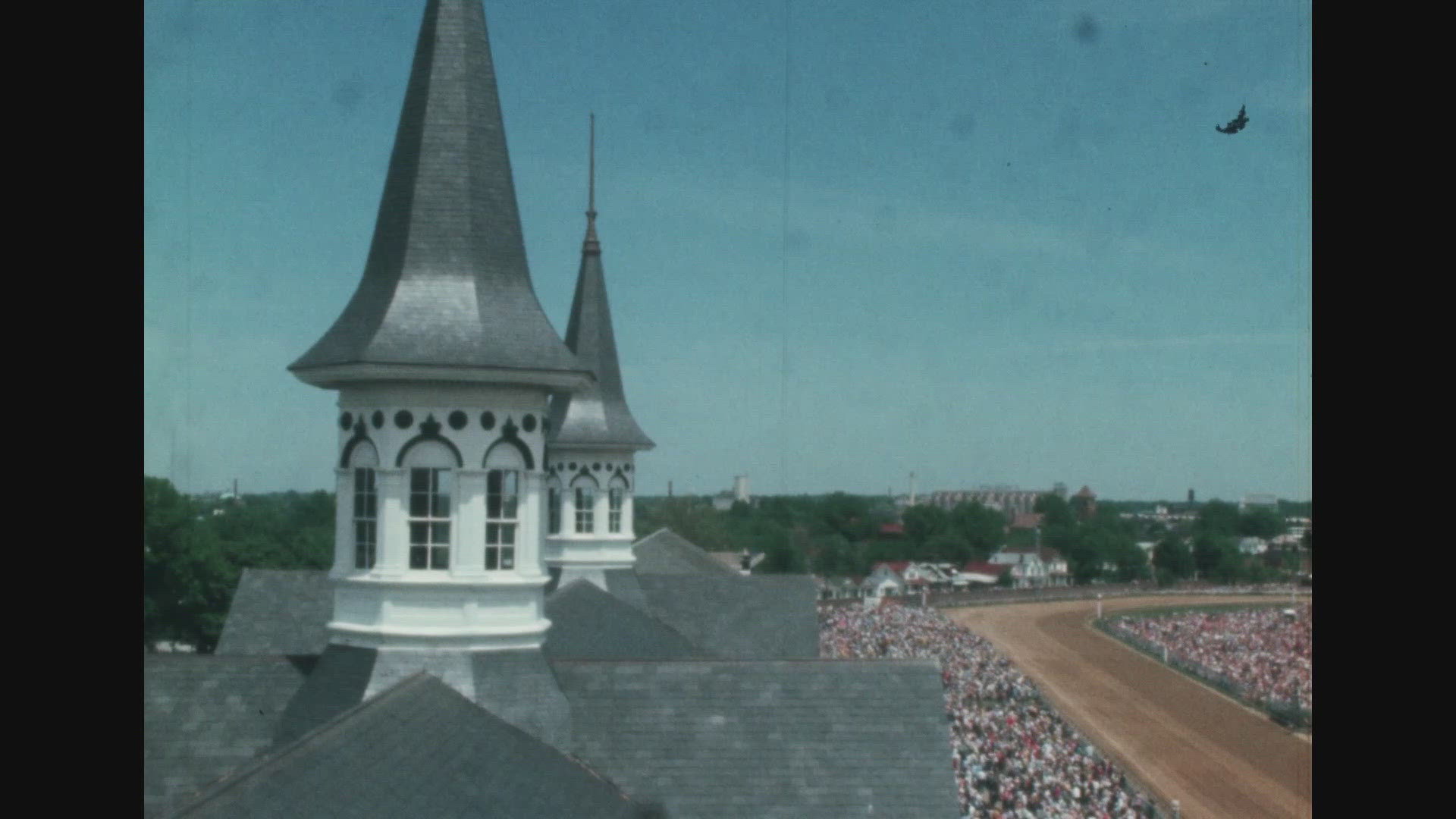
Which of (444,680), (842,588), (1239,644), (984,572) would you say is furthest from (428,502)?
(984,572)

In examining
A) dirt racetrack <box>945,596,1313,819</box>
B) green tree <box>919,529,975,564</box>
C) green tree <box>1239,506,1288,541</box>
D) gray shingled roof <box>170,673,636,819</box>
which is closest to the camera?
gray shingled roof <box>170,673,636,819</box>

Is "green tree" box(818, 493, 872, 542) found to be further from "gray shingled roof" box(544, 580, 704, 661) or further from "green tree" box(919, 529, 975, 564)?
"gray shingled roof" box(544, 580, 704, 661)

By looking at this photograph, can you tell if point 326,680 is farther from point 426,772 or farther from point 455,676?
point 426,772

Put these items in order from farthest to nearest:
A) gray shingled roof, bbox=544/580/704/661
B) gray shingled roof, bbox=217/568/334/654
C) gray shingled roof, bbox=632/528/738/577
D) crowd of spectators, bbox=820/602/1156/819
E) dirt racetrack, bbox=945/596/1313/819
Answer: gray shingled roof, bbox=632/528/738/577 < dirt racetrack, bbox=945/596/1313/819 < crowd of spectators, bbox=820/602/1156/819 < gray shingled roof, bbox=217/568/334/654 < gray shingled roof, bbox=544/580/704/661

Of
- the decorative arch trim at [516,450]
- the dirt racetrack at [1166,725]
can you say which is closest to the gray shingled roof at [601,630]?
the decorative arch trim at [516,450]

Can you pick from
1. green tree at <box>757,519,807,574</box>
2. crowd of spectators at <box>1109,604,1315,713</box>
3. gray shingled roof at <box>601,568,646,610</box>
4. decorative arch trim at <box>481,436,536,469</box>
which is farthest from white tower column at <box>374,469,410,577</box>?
green tree at <box>757,519,807,574</box>
